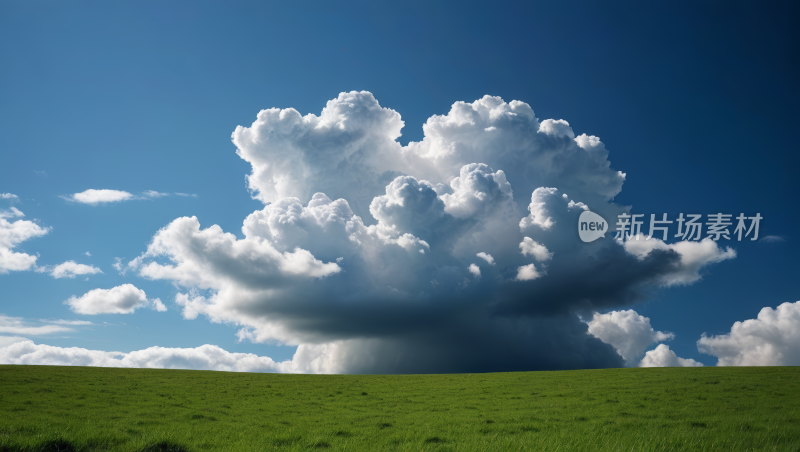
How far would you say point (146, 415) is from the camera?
75.3ft

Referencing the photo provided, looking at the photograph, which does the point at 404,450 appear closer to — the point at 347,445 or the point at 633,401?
the point at 347,445

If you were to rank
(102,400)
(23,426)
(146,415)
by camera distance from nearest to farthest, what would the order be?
(23,426)
(146,415)
(102,400)

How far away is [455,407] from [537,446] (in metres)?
15.5

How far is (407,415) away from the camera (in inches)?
872

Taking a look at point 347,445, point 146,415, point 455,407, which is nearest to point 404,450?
point 347,445

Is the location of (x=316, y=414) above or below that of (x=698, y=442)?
below

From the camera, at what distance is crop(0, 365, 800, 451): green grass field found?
12.4m

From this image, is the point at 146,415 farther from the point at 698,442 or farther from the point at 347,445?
the point at 698,442

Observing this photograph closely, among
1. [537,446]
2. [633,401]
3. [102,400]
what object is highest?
[537,446]

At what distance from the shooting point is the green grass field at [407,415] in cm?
1240

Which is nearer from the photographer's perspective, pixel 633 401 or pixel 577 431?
pixel 577 431

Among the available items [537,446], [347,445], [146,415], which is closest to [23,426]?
[146,415]

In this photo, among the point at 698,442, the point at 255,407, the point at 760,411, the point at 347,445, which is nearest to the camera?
Result: the point at 698,442

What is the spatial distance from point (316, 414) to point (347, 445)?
1232cm
